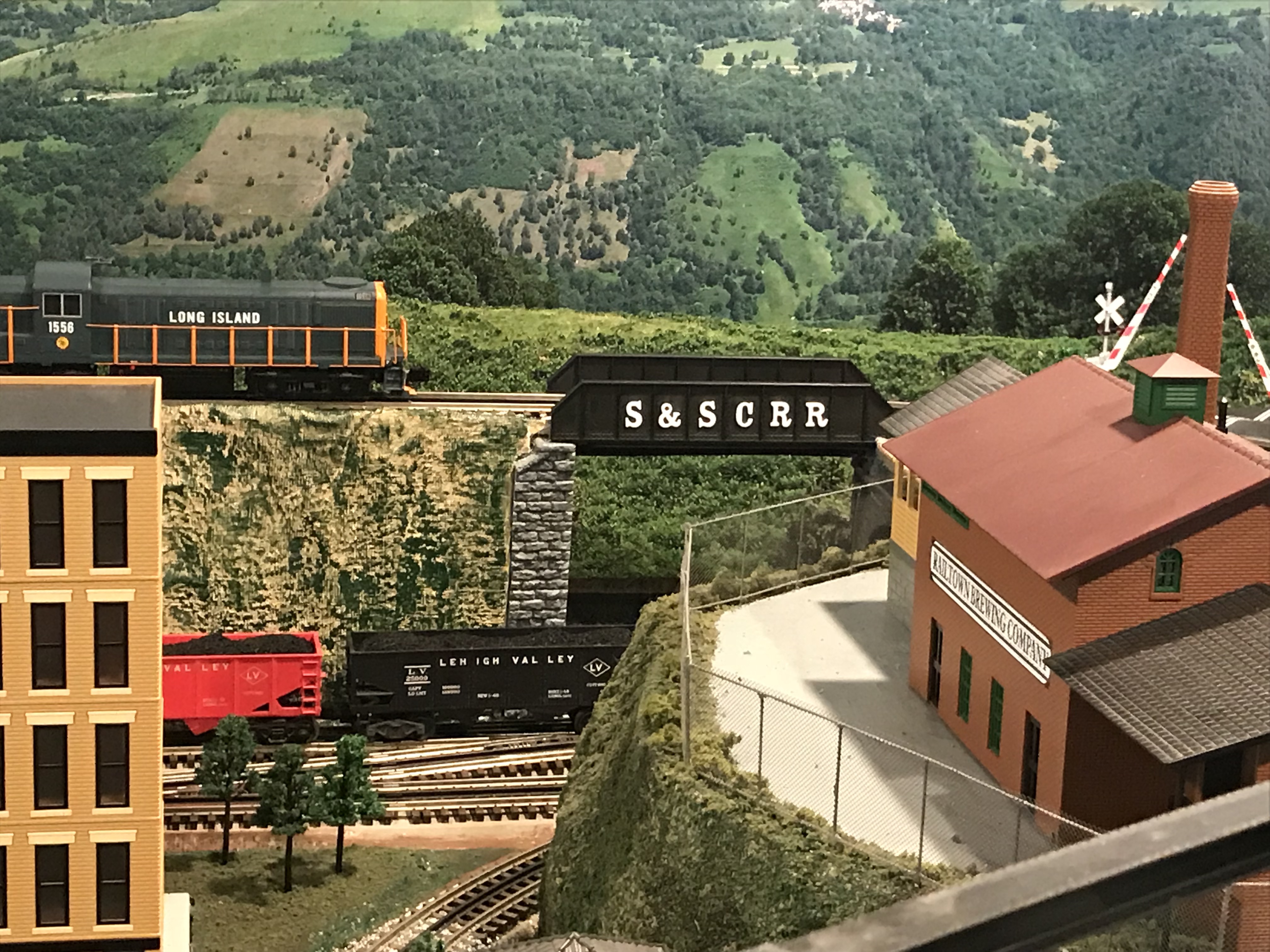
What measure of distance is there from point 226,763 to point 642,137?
1801 inches

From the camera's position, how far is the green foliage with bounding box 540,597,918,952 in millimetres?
22859

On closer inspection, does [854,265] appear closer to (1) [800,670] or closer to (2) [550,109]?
(2) [550,109]

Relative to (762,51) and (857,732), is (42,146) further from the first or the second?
(857,732)

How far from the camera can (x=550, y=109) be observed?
75.5 m

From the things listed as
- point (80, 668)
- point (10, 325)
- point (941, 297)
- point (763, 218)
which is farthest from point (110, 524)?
point (763, 218)

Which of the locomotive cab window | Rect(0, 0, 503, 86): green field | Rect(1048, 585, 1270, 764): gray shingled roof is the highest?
Rect(0, 0, 503, 86): green field

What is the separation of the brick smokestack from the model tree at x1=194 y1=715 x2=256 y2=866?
20307 millimetres

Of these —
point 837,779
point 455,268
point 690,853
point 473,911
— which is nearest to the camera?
point 837,779

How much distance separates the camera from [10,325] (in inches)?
1742

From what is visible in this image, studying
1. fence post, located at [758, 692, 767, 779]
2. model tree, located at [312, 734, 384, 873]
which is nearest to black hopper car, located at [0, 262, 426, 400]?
model tree, located at [312, 734, 384, 873]

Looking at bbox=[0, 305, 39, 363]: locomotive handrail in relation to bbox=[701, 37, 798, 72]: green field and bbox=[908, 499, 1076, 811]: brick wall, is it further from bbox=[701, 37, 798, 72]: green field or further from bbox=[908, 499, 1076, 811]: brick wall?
bbox=[701, 37, 798, 72]: green field

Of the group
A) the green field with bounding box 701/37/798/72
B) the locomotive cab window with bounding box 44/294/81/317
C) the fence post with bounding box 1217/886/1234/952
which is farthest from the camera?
the green field with bounding box 701/37/798/72

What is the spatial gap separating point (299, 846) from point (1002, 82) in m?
60.3

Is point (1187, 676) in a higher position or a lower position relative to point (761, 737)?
higher
